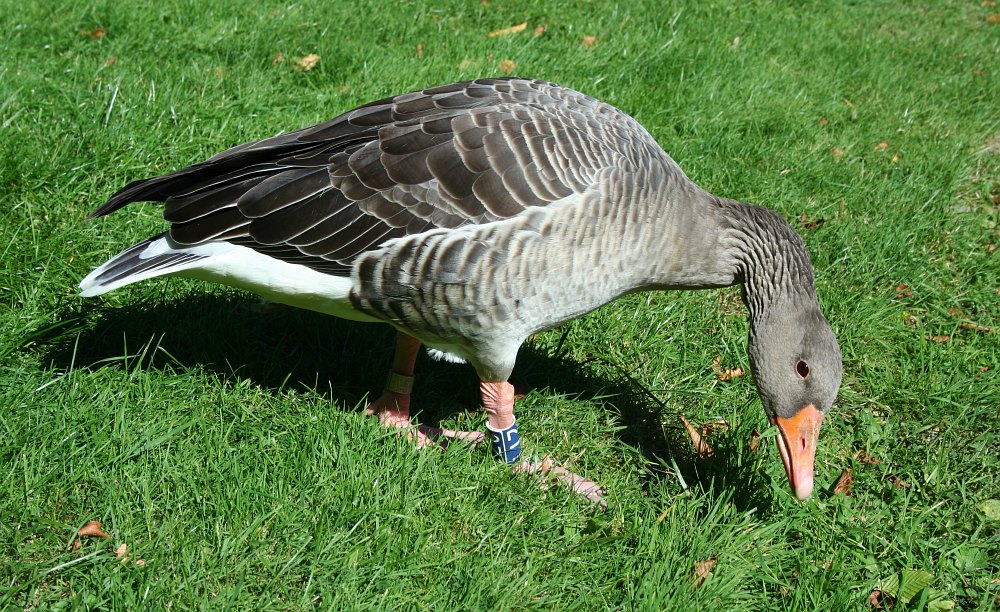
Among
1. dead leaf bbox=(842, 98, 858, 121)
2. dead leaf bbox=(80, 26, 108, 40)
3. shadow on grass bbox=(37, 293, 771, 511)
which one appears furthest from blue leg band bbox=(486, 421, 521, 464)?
dead leaf bbox=(842, 98, 858, 121)

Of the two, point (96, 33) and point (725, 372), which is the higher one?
point (96, 33)

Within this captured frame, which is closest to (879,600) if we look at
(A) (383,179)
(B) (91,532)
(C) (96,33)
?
(A) (383,179)

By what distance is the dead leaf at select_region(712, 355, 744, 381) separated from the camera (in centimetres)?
431

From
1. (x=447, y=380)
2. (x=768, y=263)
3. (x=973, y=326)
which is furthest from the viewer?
(x=973, y=326)

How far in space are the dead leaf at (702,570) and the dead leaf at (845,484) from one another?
0.84 metres

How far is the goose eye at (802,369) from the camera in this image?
10.8ft

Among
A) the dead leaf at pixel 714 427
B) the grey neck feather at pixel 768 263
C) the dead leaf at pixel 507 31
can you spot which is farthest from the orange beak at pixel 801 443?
the dead leaf at pixel 507 31

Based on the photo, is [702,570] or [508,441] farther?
[508,441]

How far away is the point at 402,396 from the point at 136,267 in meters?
1.29

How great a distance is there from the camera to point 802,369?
3311 millimetres

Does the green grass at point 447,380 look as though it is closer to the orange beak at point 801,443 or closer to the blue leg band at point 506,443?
the blue leg band at point 506,443

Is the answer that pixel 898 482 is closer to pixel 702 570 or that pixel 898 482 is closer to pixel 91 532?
pixel 702 570

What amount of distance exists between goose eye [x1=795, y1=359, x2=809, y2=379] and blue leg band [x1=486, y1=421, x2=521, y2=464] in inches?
47.2

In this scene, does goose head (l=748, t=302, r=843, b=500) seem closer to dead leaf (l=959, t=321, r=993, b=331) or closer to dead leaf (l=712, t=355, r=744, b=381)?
dead leaf (l=712, t=355, r=744, b=381)
